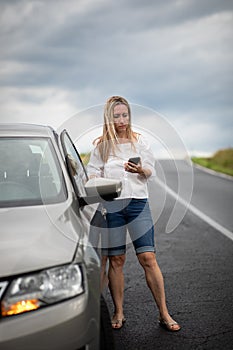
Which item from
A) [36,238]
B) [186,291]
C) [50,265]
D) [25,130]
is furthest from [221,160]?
[50,265]

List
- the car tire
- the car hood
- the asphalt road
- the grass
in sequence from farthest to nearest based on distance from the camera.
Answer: the grass → the asphalt road → the car tire → the car hood

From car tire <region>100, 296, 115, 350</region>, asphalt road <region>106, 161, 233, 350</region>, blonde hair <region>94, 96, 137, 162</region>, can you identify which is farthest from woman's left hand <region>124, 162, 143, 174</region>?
car tire <region>100, 296, 115, 350</region>

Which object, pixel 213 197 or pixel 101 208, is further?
pixel 213 197

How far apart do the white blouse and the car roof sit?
0.50 meters

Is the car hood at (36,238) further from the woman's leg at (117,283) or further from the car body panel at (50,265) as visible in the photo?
the woman's leg at (117,283)

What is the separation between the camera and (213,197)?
555 inches

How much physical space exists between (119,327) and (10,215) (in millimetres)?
1733

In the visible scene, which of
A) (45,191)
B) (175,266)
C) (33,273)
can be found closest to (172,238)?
(175,266)

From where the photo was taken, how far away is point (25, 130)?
4.16 meters

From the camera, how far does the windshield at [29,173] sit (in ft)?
11.4

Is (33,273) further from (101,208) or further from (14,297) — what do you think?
(101,208)

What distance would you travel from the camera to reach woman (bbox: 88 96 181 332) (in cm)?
413

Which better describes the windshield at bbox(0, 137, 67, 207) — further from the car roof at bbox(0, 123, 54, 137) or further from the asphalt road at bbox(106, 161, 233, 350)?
the asphalt road at bbox(106, 161, 233, 350)

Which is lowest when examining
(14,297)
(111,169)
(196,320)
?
(196,320)
